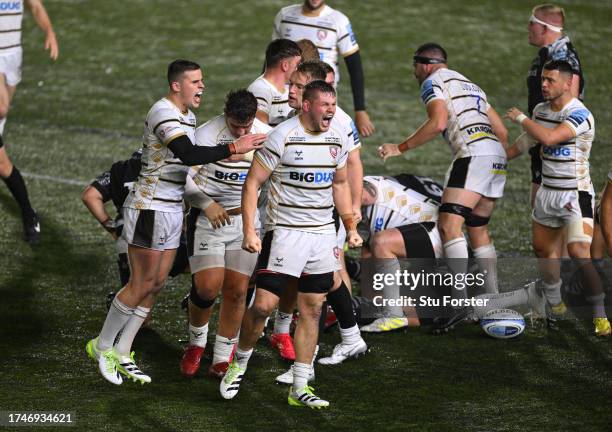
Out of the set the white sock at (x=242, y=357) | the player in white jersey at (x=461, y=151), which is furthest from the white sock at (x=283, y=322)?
the player in white jersey at (x=461, y=151)

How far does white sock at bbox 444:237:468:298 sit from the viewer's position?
8602 mm

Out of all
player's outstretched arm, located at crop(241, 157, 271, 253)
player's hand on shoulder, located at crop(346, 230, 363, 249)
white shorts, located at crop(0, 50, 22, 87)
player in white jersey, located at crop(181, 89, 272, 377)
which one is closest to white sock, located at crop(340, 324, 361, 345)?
player in white jersey, located at crop(181, 89, 272, 377)

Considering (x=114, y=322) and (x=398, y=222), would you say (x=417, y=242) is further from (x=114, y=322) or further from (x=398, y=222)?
(x=114, y=322)

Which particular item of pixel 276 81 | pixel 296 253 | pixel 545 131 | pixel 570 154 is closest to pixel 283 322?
pixel 296 253

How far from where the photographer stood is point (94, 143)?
1334cm

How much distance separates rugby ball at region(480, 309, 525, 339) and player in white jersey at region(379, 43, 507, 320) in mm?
605

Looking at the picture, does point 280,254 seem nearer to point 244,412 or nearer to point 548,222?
point 244,412

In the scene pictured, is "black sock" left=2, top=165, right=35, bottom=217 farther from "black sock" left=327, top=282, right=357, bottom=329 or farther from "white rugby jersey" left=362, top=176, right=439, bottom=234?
"black sock" left=327, top=282, right=357, bottom=329

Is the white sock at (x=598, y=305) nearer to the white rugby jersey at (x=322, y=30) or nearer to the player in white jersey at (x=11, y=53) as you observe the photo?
the white rugby jersey at (x=322, y=30)

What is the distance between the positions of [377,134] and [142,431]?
8055 millimetres

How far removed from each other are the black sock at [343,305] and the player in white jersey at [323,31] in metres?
2.76

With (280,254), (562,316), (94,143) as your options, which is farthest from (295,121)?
(94,143)

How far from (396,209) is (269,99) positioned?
1574mm

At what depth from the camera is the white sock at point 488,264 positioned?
868 centimetres
